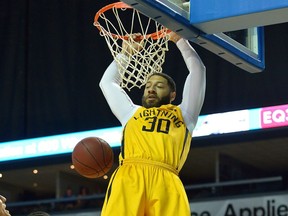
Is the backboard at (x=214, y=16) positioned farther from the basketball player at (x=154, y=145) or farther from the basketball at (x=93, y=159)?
the basketball at (x=93, y=159)

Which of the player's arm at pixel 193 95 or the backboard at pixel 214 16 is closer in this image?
the backboard at pixel 214 16

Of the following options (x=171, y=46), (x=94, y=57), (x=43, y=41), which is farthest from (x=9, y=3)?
(x=171, y=46)

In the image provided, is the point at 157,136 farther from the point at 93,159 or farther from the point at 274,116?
the point at 274,116

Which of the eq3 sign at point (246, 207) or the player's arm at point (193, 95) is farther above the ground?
the player's arm at point (193, 95)

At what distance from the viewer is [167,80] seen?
4.57 meters

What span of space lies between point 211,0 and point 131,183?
3.70 ft

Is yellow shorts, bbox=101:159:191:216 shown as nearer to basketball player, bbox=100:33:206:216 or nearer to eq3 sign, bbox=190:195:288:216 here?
basketball player, bbox=100:33:206:216

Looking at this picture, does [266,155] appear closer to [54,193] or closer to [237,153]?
[237,153]

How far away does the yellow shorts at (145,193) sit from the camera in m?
4.20

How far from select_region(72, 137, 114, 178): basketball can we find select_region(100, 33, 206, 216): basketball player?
1.54 feet

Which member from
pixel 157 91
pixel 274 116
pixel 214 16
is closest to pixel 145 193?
pixel 157 91

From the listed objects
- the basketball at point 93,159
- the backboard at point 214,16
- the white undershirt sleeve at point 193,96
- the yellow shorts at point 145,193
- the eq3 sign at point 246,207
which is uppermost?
the backboard at point 214,16

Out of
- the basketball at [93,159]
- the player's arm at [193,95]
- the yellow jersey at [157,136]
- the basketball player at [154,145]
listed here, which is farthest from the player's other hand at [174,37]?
the basketball at [93,159]

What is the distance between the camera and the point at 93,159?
16.2 feet
